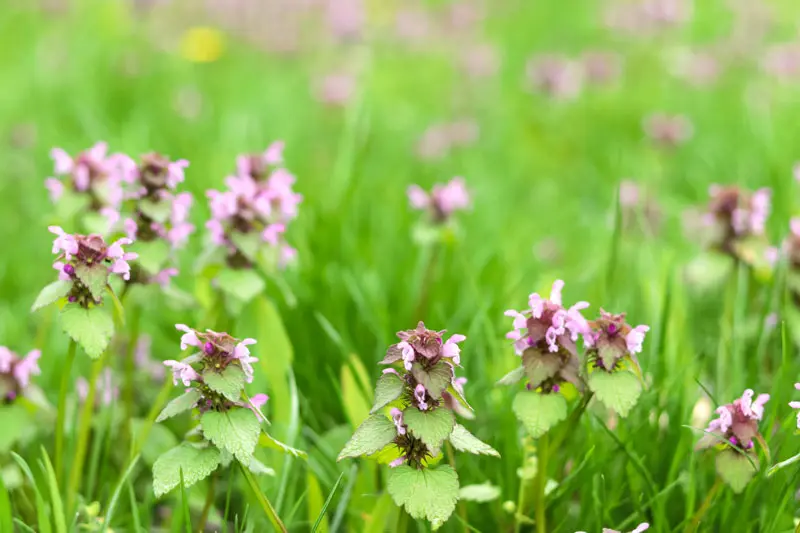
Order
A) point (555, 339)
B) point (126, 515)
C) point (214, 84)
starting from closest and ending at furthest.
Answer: point (555, 339), point (126, 515), point (214, 84)

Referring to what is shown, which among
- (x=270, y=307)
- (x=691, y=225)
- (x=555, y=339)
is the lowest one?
(x=691, y=225)

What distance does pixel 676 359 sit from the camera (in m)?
2.26

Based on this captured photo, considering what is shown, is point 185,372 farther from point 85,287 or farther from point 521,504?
point 521,504

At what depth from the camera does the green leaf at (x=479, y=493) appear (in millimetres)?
1657

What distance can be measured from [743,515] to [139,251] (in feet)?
4.45

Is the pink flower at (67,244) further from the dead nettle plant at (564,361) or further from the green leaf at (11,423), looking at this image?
the dead nettle plant at (564,361)

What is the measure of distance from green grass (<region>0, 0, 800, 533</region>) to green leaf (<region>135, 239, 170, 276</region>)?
223 millimetres

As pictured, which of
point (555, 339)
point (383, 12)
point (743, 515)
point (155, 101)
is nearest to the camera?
point (555, 339)

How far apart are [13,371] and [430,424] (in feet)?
3.14

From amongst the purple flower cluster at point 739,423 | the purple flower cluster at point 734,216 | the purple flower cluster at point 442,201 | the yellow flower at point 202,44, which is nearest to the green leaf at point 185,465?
the purple flower cluster at point 739,423

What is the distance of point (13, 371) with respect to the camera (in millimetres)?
1775

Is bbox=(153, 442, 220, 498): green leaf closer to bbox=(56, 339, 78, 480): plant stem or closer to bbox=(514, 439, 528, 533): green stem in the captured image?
bbox=(56, 339, 78, 480): plant stem

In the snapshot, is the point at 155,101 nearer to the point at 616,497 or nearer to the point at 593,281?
the point at 593,281

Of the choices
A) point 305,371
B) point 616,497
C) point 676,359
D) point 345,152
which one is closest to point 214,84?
point 345,152
